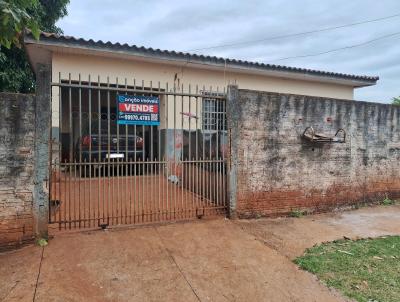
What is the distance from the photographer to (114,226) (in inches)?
191

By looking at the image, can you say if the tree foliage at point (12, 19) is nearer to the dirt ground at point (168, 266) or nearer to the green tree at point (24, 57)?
the dirt ground at point (168, 266)

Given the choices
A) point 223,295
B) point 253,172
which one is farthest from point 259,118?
point 223,295

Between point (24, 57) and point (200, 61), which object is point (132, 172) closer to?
point (200, 61)

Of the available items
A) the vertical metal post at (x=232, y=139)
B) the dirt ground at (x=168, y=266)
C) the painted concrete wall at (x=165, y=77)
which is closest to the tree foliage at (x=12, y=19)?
the dirt ground at (x=168, y=266)

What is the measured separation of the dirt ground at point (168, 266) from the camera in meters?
3.37

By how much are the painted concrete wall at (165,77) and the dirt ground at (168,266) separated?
2.94 m

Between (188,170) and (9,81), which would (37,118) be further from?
(9,81)

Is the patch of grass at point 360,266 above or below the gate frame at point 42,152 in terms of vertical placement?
below

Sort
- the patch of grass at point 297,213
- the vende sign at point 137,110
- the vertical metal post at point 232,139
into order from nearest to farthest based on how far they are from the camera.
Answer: the vende sign at point 137,110 < the vertical metal post at point 232,139 < the patch of grass at point 297,213

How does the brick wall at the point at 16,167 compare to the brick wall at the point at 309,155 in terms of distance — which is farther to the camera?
the brick wall at the point at 309,155

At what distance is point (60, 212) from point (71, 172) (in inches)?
21.1

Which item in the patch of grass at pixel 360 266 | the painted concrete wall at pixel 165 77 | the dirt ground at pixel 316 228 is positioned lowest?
the patch of grass at pixel 360 266

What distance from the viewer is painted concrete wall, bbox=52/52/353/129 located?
8.18m

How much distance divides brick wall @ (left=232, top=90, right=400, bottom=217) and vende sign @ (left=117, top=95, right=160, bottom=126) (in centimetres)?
135
